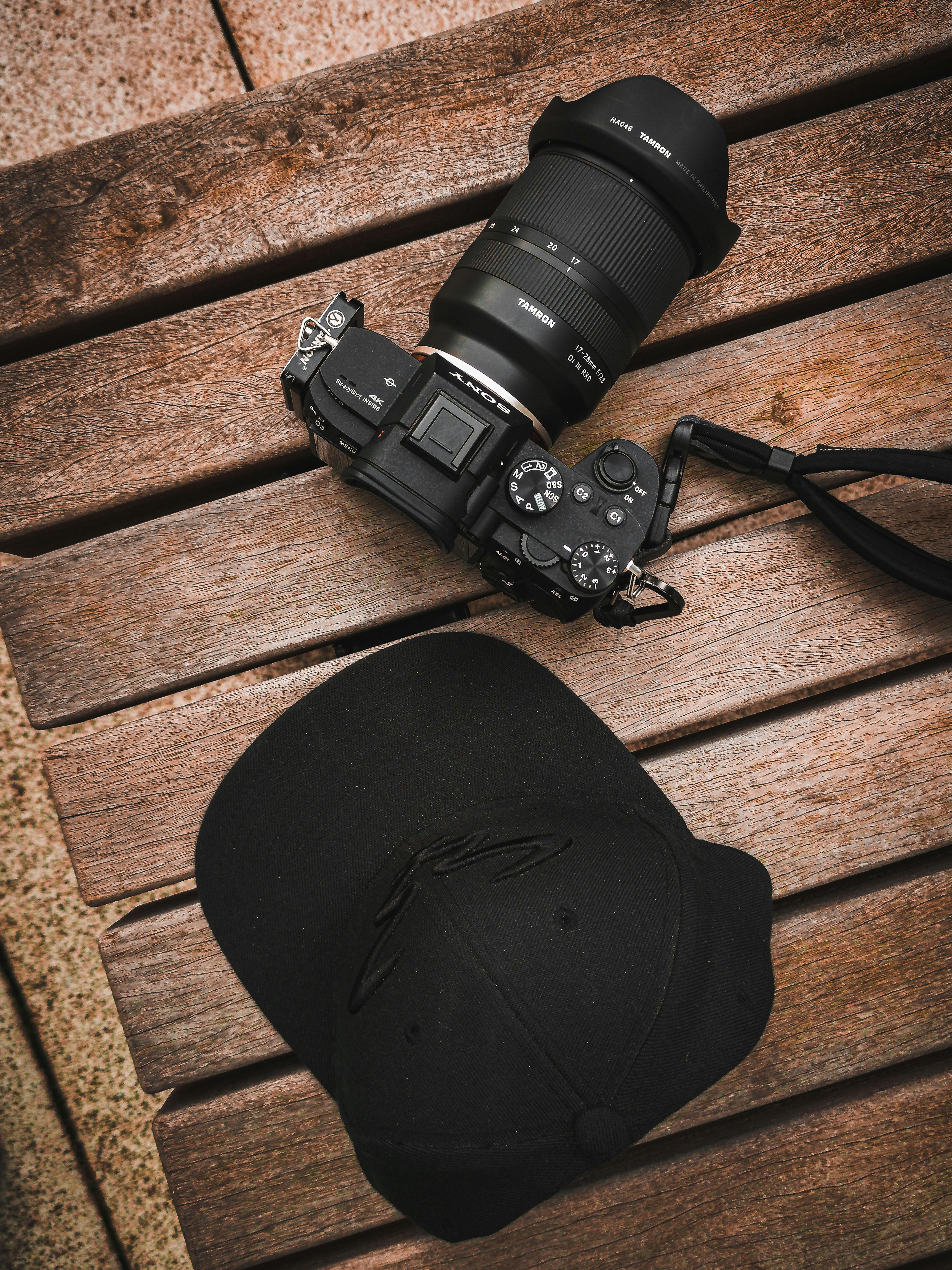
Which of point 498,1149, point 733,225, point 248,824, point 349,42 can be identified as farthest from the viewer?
point 349,42

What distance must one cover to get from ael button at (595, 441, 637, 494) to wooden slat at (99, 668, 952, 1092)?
32 centimetres

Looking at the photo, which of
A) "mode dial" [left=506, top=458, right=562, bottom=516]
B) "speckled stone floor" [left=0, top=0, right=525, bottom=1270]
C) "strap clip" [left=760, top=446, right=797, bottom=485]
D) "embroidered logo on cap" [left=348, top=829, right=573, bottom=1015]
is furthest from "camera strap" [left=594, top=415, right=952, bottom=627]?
"speckled stone floor" [left=0, top=0, right=525, bottom=1270]

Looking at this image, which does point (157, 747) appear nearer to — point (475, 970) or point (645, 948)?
point (475, 970)

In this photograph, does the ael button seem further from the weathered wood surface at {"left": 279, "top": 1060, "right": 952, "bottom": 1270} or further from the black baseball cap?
the weathered wood surface at {"left": 279, "top": 1060, "right": 952, "bottom": 1270}

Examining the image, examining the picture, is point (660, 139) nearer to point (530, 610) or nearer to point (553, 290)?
point (553, 290)

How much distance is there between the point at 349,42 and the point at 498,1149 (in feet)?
4.34

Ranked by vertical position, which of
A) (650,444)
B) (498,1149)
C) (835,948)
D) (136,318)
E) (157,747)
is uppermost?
(136,318)

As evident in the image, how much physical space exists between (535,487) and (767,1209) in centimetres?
81

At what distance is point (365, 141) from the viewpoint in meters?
0.86

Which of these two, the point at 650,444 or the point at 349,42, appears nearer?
the point at 650,444

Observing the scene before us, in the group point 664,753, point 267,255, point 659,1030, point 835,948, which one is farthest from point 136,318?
point 835,948

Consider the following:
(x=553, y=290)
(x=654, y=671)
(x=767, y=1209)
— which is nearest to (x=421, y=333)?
(x=553, y=290)

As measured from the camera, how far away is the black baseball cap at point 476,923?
0.63 m

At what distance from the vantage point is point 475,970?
65 centimetres
